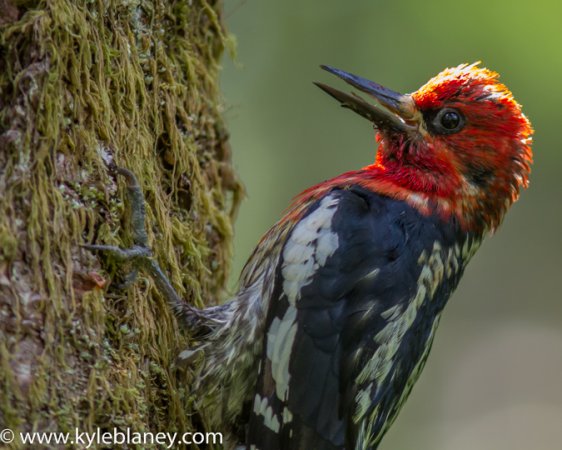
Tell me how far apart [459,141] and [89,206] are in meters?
1.63

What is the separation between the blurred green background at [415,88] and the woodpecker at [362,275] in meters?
1.75

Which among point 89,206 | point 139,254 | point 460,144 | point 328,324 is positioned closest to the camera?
point 89,206

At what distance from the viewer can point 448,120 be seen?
3.45 meters

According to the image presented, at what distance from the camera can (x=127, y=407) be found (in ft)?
8.67

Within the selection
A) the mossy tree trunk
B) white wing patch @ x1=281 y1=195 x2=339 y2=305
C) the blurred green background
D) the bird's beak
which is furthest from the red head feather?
the blurred green background

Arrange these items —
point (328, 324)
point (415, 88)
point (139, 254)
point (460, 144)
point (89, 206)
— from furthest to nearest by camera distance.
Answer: point (415, 88)
point (460, 144)
point (328, 324)
point (139, 254)
point (89, 206)

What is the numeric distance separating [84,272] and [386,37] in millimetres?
4538

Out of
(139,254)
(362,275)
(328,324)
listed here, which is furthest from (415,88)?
(139,254)

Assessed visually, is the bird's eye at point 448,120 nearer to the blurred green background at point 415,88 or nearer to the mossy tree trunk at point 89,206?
the mossy tree trunk at point 89,206

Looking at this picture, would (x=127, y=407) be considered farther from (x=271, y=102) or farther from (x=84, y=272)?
(x=271, y=102)

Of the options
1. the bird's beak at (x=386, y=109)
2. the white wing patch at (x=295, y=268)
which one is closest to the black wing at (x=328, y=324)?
the white wing patch at (x=295, y=268)

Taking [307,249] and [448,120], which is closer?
[307,249]

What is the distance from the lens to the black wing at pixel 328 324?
2.92 metres

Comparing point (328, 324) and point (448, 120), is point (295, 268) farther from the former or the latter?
point (448, 120)
